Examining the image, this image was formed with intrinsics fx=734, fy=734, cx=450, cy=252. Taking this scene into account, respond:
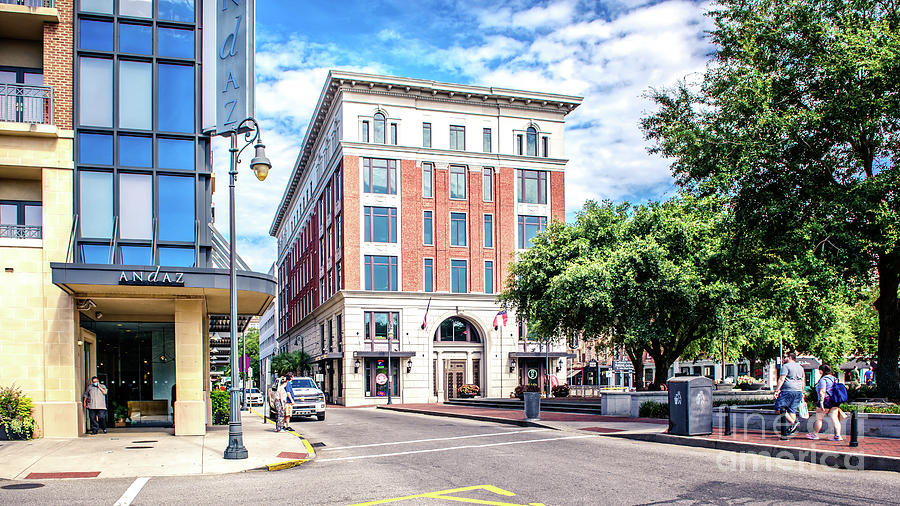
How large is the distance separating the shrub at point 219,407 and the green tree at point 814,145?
18.1 metres

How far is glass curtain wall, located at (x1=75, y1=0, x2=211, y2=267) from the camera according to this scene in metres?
21.0

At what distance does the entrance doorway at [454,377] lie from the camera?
56188mm

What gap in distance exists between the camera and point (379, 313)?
54.6 m

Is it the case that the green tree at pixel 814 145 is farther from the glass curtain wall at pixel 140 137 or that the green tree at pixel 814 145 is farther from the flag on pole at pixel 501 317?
the flag on pole at pixel 501 317

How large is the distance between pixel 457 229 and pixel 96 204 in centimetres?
3779

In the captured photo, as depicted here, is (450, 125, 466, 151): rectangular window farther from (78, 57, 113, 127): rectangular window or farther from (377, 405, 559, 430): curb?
(78, 57, 113, 127): rectangular window

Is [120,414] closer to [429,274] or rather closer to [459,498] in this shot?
[459,498]

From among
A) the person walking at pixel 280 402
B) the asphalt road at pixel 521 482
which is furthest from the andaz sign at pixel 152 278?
the asphalt road at pixel 521 482

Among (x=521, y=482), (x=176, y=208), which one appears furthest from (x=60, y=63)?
(x=521, y=482)

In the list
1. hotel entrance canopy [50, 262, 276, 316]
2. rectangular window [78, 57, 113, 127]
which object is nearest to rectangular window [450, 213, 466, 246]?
hotel entrance canopy [50, 262, 276, 316]

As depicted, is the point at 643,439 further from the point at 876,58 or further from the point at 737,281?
the point at 876,58

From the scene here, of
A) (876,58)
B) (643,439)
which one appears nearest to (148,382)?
(643,439)

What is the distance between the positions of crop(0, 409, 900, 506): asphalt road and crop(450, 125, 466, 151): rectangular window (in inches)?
1686

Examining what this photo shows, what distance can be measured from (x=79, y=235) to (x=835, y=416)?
1945 cm
